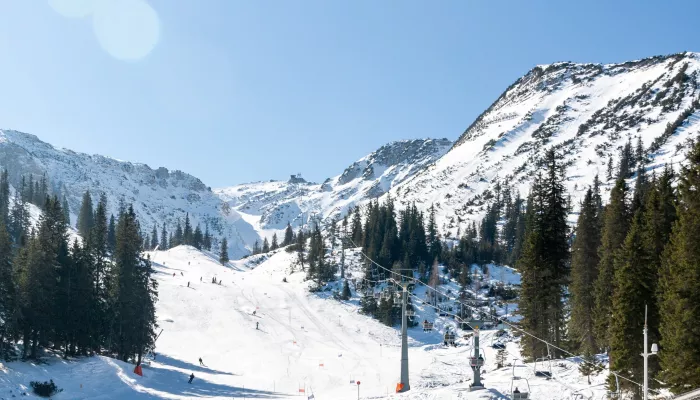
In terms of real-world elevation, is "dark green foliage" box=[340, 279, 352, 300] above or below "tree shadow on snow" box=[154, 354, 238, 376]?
above

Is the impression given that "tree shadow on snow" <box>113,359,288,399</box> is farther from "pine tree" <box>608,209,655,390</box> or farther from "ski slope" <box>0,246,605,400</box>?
"pine tree" <box>608,209,655,390</box>

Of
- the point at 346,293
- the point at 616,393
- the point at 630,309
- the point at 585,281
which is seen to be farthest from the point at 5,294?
the point at 346,293

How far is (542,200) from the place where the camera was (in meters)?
43.0

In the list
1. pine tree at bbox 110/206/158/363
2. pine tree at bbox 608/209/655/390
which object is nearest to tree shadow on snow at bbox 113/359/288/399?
pine tree at bbox 110/206/158/363

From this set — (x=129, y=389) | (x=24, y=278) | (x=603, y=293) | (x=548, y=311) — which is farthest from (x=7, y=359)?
(x=603, y=293)

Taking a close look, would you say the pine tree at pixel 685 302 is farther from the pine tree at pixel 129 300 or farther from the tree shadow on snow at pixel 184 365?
the pine tree at pixel 129 300

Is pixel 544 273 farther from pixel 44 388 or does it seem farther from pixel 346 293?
pixel 346 293

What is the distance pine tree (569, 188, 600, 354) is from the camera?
141ft

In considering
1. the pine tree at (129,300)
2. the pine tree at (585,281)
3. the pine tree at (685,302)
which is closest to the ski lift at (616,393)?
the pine tree at (685,302)

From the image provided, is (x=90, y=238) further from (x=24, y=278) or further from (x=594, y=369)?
(x=594, y=369)

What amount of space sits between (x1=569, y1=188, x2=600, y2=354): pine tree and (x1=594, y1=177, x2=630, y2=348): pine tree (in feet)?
9.13

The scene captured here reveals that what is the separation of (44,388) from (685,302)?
3853cm

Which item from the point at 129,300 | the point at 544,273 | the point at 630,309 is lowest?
the point at 129,300

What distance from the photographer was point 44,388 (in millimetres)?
37312
